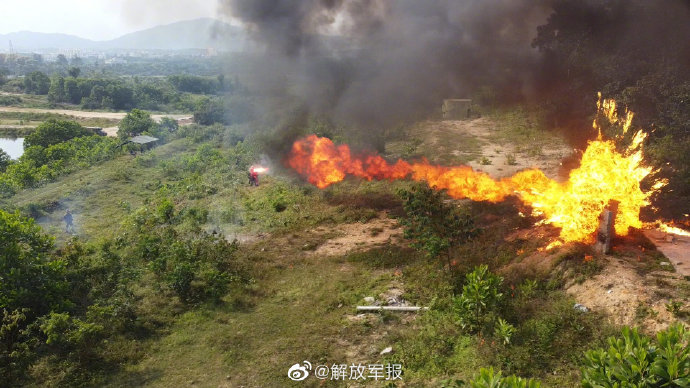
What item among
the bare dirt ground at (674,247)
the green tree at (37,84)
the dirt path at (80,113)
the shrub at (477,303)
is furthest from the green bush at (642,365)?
the green tree at (37,84)

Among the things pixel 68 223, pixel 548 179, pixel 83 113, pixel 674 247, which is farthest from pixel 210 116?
pixel 674 247

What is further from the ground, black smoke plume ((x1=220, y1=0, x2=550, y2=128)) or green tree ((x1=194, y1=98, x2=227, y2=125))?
black smoke plume ((x1=220, y1=0, x2=550, y2=128))

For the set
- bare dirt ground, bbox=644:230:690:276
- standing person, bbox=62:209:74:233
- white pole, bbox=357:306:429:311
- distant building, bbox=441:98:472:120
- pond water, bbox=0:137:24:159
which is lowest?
pond water, bbox=0:137:24:159

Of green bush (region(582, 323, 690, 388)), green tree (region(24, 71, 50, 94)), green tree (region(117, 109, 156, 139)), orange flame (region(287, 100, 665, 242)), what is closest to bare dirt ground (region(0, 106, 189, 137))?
green tree (region(24, 71, 50, 94))

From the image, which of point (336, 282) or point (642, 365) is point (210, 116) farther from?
point (642, 365)

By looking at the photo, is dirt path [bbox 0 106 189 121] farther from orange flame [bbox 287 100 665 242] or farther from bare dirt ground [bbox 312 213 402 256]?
bare dirt ground [bbox 312 213 402 256]

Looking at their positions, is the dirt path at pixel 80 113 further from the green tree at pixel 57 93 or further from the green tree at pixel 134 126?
the green tree at pixel 134 126

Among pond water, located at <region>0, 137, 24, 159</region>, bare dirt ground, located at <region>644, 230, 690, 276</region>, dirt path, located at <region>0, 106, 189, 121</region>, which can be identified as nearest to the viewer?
bare dirt ground, located at <region>644, 230, 690, 276</region>
